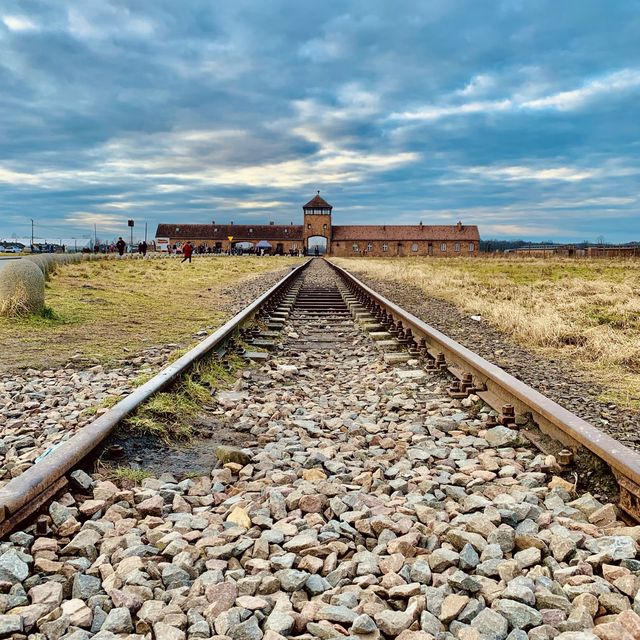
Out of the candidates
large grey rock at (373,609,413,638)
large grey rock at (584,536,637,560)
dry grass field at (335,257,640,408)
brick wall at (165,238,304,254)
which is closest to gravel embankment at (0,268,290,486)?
large grey rock at (373,609,413,638)

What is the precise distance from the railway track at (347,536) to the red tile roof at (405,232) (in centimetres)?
10926

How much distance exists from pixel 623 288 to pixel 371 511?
51.6 ft

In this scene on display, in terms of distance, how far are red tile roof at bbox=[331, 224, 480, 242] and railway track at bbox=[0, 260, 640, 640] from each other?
109m

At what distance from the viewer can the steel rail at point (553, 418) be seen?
294cm

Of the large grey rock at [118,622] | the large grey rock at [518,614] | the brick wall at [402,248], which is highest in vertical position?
the brick wall at [402,248]

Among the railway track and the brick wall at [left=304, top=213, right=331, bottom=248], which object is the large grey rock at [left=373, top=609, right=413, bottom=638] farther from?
the brick wall at [left=304, top=213, right=331, bottom=248]

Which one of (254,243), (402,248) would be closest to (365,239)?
(402,248)

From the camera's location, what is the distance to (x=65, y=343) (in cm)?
812

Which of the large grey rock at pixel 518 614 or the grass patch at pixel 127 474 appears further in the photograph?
the grass patch at pixel 127 474

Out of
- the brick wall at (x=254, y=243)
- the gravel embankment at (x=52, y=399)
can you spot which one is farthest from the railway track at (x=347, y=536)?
the brick wall at (x=254, y=243)

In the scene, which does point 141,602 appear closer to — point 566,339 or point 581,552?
point 581,552

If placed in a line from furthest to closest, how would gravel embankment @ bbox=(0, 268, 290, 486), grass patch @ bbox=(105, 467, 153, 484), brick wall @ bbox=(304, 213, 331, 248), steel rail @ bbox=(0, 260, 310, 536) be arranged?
brick wall @ bbox=(304, 213, 331, 248) → gravel embankment @ bbox=(0, 268, 290, 486) → grass patch @ bbox=(105, 467, 153, 484) → steel rail @ bbox=(0, 260, 310, 536)

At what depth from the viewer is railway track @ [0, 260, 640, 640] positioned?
2.12 metres

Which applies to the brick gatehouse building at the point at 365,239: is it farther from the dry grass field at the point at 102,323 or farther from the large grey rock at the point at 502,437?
the large grey rock at the point at 502,437
